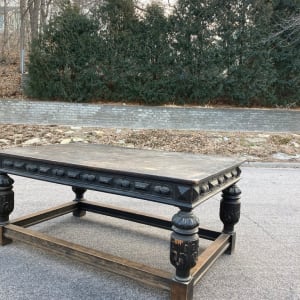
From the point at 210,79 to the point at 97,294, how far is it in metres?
9.11

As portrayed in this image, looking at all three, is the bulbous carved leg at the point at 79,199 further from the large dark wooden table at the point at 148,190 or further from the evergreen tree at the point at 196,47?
the evergreen tree at the point at 196,47

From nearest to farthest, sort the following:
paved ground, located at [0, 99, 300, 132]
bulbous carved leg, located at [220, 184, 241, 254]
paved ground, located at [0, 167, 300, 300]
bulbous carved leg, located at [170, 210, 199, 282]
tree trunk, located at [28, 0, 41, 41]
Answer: bulbous carved leg, located at [170, 210, 199, 282] → paved ground, located at [0, 167, 300, 300] → bulbous carved leg, located at [220, 184, 241, 254] → paved ground, located at [0, 99, 300, 132] → tree trunk, located at [28, 0, 41, 41]

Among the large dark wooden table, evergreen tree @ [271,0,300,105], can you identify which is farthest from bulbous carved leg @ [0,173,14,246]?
evergreen tree @ [271,0,300,105]

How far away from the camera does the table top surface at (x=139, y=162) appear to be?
2.05 metres

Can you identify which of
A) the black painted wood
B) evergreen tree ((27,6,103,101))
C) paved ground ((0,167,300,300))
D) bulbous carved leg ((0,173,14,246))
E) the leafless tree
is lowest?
paved ground ((0,167,300,300))

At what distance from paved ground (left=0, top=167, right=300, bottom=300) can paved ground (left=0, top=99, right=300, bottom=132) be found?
552cm

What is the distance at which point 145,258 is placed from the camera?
8.87 ft

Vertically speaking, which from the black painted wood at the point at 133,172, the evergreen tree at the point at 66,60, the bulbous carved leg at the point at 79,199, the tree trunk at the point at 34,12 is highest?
the tree trunk at the point at 34,12

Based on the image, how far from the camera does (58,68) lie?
10.5 meters

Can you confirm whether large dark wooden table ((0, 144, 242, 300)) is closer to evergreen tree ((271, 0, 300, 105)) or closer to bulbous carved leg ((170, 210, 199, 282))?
bulbous carved leg ((170, 210, 199, 282))

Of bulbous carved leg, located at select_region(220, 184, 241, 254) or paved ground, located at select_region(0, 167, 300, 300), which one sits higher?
bulbous carved leg, located at select_region(220, 184, 241, 254)

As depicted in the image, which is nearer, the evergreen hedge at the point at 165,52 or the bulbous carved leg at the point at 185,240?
the bulbous carved leg at the point at 185,240

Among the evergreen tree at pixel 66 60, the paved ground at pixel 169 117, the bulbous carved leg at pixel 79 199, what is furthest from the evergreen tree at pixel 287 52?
the bulbous carved leg at pixel 79 199

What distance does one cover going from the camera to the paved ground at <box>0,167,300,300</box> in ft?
7.22
